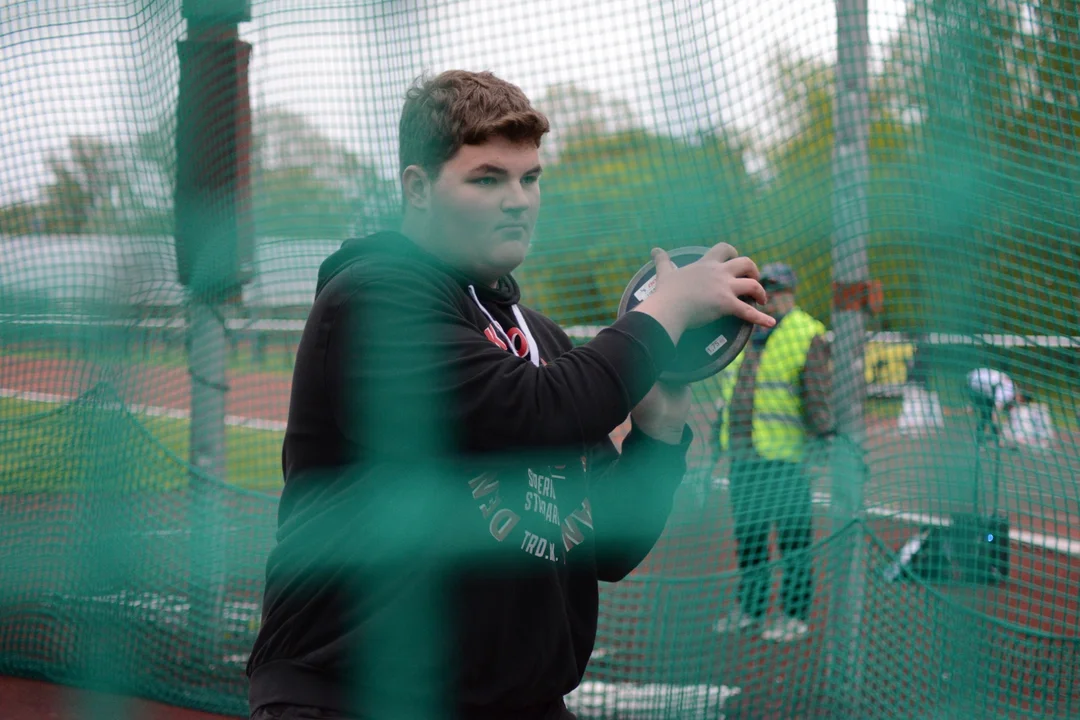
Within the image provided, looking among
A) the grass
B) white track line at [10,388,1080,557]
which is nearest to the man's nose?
white track line at [10,388,1080,557]

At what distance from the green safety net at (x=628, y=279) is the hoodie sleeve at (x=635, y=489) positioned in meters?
1.40

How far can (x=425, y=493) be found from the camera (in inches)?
55.2

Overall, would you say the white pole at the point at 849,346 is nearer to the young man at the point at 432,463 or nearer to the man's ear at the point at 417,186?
the young man at the point at 432,463

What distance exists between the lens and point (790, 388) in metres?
4.10

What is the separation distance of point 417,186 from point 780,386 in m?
2.96

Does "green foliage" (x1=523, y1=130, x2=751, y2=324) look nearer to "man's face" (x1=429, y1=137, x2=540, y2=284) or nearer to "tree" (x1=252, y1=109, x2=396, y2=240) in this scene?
"tree" (x1=252, y1=109, x2=396, y2=240)

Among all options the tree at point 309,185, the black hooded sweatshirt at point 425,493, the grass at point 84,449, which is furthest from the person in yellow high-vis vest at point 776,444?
the black hooded sweatshirt at point 425,493

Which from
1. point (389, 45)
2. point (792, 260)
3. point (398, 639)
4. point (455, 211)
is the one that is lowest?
point (398, 639)

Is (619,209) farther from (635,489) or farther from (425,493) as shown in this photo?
(425,493)

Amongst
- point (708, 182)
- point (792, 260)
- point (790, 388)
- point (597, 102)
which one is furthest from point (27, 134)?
point (790, 388)

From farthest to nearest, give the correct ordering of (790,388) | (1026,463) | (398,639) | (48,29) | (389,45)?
(790,388), (48,29), (389,45), (1026,463), (398,639)

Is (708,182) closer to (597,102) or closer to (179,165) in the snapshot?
(597,102)

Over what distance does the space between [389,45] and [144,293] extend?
45.6 inches

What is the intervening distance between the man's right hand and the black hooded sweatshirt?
0.03 metres
